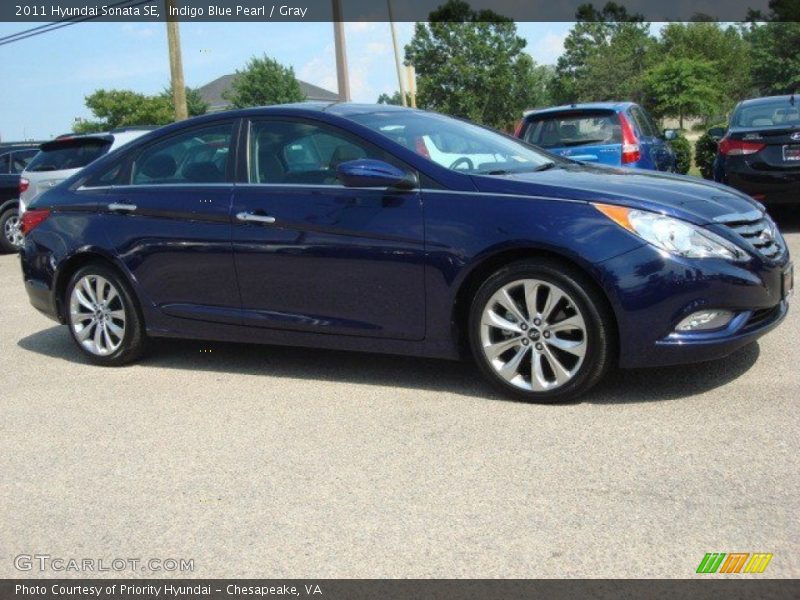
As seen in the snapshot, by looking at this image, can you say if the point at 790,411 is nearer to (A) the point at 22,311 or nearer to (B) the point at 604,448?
(B) the point at 604,448

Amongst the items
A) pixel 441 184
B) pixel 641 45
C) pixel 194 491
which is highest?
pixel 641 45

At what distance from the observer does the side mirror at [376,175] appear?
516 cm

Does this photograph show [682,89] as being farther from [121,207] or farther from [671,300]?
[671,300]

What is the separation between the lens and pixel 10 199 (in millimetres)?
14969

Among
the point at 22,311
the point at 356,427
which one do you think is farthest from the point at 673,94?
the point at 356,427

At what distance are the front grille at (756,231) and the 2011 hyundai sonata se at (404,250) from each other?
0.05ft

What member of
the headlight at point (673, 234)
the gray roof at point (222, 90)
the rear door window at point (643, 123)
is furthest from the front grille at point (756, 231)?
the gray roof at point (222, 90)

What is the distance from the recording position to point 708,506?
3533mm

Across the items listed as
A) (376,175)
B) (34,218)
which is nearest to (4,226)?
(34,218)

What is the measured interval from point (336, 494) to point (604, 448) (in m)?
1.20

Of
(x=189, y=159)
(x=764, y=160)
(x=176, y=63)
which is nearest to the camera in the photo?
(x=189, y=159)

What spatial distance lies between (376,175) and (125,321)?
86.5 inches
